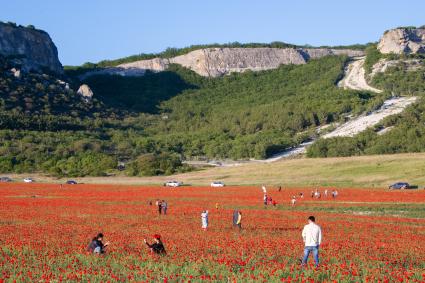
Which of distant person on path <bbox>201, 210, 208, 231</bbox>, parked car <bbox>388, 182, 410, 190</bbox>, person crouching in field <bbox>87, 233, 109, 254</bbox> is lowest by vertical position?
parked car <bbox>388, 182, 410, 190</bbox>

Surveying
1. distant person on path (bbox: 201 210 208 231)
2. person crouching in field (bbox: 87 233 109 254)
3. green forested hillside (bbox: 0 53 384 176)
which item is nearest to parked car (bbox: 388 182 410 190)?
distant person on path (bbox: 201 210 208 231)

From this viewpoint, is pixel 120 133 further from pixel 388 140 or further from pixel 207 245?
pixel 207 245

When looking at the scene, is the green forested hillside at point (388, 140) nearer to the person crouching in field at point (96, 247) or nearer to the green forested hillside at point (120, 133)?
the green forested hillside at point (120, 133)

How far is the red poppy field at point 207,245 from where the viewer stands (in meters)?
17.2

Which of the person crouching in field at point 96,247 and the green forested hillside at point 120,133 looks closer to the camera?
the person crouching in field at point 96,247

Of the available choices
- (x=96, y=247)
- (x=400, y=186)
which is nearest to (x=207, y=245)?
(x=96, y=247)

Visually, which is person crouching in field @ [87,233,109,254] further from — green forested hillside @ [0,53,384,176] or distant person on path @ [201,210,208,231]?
green forested hillside @ [0,53,384,176]

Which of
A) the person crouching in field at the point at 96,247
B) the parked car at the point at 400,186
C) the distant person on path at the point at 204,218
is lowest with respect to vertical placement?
the parked car at the point at 400,186

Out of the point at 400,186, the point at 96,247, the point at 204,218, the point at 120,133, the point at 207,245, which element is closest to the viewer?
the point at 96,247

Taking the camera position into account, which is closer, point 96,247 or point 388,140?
point 96,247

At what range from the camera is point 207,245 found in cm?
2442

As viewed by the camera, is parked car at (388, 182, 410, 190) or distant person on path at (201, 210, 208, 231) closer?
distant person on path at (201, 210, 208, 231)

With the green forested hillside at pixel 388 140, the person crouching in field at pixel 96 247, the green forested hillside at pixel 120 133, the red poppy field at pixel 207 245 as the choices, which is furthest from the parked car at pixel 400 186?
the person crouching in field at pixel 96 247

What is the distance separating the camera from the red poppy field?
56.3 ft
